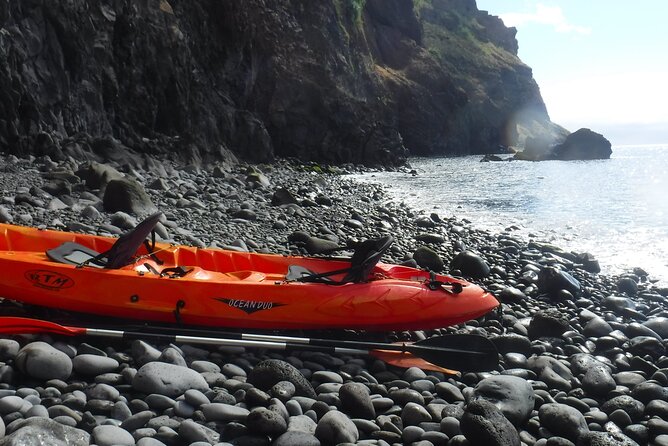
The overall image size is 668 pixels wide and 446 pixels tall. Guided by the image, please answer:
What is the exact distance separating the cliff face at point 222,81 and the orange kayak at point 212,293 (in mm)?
11011

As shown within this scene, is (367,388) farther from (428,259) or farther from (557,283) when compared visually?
(428,259)

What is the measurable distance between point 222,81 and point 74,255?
2320cm

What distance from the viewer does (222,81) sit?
89.0ft

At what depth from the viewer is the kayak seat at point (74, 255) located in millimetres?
5105

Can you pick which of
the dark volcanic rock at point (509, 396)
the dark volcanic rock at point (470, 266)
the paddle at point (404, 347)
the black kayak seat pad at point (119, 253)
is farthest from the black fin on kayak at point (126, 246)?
the dark volcanic rock at point (470, 266)

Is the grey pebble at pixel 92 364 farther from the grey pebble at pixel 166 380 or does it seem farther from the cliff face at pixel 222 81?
the cliff face at pixel 222 81

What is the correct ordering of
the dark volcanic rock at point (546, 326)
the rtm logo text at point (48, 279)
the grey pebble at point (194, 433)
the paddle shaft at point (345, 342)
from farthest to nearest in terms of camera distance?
the dark volcanic rock at point (546, 326) < the rtm logo text at point (48, 279) < the paddle shaft at point (345, 342) < the grey pebble at point (194, 433)

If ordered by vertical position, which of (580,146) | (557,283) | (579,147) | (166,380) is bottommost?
(557,283)

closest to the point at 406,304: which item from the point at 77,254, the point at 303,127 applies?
the point at 77,254

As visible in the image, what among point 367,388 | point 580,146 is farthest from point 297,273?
point 580,146

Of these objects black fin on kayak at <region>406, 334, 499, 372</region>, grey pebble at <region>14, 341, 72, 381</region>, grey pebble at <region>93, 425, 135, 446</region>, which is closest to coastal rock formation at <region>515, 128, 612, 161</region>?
black fin on kayak at <region>406, 334, 499, 372</region>

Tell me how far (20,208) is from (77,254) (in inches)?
144

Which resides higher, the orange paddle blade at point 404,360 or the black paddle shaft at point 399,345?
the black paddle shaft at point 399,345

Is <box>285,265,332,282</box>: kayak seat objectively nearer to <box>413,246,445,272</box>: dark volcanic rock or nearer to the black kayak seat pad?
the black kayak seat pad
